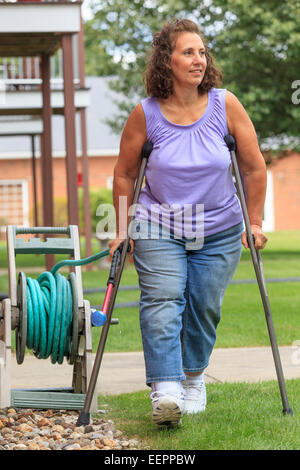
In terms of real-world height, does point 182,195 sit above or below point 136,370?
above

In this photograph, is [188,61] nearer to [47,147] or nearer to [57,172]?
[47,147]

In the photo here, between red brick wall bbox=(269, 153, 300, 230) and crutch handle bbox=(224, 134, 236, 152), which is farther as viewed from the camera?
red brick wall bbox=(269, 153, 300, 230)

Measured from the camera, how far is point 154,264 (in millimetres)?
4453

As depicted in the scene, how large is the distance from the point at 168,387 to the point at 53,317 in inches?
39.2

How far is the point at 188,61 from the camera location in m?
4.49

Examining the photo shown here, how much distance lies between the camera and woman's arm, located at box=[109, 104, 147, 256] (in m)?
4.56

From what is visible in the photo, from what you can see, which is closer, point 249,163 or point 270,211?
point 249,163

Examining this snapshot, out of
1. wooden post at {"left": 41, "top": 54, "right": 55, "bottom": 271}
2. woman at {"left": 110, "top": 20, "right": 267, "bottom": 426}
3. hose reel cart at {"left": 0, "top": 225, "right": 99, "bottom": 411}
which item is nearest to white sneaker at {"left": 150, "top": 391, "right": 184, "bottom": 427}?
woman at {"left": 110, "top": 20, "right": 267, "bottom": 426}

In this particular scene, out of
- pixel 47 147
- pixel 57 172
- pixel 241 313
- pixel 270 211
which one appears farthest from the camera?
pixel 270 211

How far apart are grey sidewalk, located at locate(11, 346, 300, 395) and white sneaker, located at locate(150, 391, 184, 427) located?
4.90 feet

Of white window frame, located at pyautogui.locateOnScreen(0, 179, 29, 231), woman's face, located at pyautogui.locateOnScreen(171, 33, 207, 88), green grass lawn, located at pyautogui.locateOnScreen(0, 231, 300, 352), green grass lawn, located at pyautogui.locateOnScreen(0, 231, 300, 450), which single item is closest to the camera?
green grass lawn, located at pyautogui.locateOnScreen(0, 231, 300, 450)

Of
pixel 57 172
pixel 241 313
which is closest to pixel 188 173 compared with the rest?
pixel 241 313

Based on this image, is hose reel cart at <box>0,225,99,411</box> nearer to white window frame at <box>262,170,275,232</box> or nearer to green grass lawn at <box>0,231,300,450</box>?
green grass lawn at <box>0,231,300,450</box>
